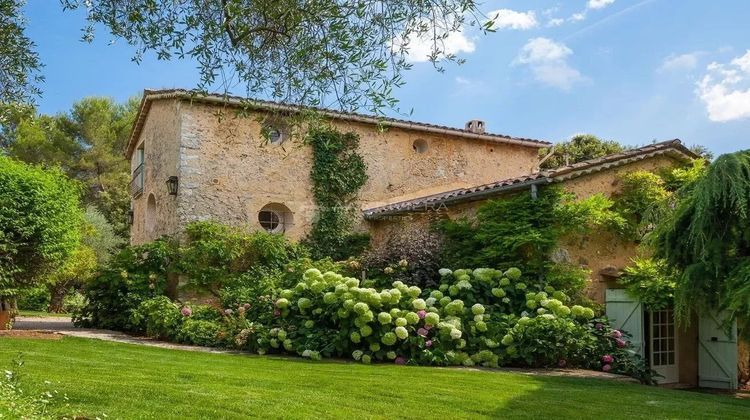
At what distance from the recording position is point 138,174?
19219 millimetres

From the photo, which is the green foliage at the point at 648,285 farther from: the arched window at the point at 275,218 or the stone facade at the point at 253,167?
the arched window at the point at 275,218

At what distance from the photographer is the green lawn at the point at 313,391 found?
5922 mm

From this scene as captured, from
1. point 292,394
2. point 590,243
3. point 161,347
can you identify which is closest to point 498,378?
point 292,394

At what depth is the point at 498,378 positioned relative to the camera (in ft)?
28.3

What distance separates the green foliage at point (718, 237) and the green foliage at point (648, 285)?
3024mm

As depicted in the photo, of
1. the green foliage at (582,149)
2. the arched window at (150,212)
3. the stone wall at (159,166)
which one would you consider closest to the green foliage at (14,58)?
the stone wall at (159,166)

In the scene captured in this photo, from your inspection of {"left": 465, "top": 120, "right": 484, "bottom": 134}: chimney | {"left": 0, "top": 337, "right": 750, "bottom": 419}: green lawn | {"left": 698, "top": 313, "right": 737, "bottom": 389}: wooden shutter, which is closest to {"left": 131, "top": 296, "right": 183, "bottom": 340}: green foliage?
{"left": 0, "top": 337, "right": 750, "bottom": 419}: green lawn

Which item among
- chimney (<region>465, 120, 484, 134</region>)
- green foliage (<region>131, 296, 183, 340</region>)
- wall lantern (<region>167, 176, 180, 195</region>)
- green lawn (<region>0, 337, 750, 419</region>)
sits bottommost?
green lawn (<region>0, 337, 750, 419</region>)

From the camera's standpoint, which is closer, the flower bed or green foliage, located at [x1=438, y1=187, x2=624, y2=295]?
the flower bed

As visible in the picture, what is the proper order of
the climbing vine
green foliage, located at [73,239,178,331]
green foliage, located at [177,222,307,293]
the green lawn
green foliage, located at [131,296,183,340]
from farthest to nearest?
1. the climbing vine
2. green foliage, located at [177,222,307,293]
3. green foliage, located at [73,239,178,331]
4. green foliage, located at [131,296,183,340]
5. the green lawn

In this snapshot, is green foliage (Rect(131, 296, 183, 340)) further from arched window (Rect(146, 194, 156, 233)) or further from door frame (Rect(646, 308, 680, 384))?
door frame (Rect(646, 308, 680, 384))

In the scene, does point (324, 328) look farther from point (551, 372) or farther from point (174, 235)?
point (174, 235)

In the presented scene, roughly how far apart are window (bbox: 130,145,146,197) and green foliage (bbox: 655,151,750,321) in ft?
48.6

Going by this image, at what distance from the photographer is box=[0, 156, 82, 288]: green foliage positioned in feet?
43.1
